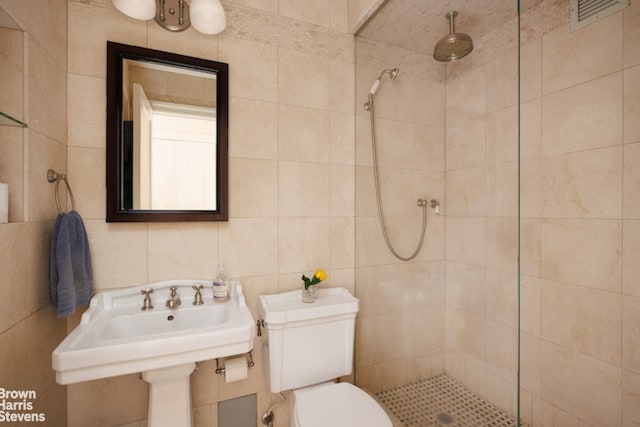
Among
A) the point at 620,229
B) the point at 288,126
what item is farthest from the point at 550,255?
→ the point at 288,126

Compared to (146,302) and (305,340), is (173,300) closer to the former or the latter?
(146,302)

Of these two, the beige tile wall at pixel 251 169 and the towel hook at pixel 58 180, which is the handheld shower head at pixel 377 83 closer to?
the beige tile wall at pixel 251 169

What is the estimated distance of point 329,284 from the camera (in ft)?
5.61

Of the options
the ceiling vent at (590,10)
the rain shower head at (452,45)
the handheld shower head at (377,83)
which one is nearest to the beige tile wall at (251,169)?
the handheld shower head at (377,83)

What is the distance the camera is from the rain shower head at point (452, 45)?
1252mm

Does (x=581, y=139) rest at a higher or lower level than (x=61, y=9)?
lower

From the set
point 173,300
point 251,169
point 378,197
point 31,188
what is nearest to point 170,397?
point 173,300

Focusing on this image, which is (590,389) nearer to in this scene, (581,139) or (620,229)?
(620,229)

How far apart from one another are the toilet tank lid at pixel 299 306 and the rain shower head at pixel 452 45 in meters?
1.23

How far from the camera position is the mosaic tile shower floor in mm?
1272

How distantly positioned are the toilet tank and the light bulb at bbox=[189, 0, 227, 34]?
1306 millimetres

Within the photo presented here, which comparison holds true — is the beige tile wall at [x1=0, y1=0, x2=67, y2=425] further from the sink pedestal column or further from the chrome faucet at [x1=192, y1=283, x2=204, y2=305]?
the chrome faucet at [x1=192, y1=283, x2=204, y2=305]

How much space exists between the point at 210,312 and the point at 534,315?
5.22 ft

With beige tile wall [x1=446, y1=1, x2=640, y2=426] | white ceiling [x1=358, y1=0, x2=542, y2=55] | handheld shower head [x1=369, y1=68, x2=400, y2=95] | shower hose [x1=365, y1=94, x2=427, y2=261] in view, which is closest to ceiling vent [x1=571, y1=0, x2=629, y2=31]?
beige tile wall [x1=446, y1=1, x2=640, y2=426]
